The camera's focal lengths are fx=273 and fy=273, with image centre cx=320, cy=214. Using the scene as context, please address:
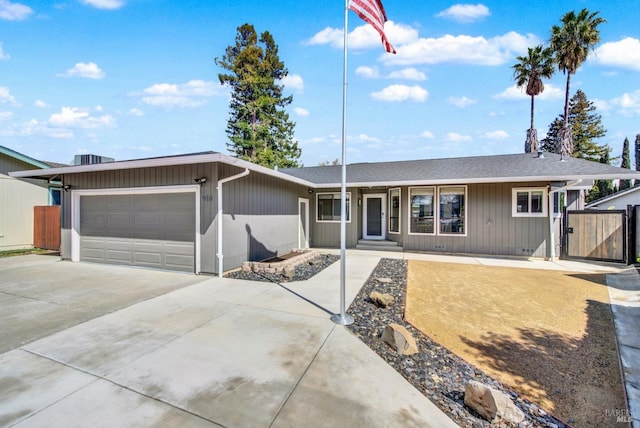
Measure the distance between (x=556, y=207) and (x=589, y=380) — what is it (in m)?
8.62

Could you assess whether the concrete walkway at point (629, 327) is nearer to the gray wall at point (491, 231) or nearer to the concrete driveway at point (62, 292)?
the gray wall at point (491, 231)

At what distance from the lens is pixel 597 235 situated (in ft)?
27.1

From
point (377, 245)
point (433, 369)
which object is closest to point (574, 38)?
point (377, 245)

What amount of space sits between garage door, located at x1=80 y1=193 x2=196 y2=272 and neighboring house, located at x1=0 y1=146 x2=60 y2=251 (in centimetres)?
467

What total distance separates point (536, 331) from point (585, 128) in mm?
32518

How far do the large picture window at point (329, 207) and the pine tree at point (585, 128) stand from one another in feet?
86.5

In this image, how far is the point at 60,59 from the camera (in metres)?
8.98

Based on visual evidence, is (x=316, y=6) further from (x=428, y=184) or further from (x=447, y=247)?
(x=447, y=247)

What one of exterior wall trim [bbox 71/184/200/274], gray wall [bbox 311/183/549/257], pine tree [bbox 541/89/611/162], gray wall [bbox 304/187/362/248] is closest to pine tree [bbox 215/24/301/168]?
gray wall [bbox 304/187/362/248]

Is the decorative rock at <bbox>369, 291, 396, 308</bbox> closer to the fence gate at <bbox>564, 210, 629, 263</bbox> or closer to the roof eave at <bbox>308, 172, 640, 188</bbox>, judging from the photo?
the roof eave at <bbox>308, 172, 640, 188</bbox>

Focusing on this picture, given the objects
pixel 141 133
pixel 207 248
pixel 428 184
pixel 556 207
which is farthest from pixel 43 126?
pixel 556 207

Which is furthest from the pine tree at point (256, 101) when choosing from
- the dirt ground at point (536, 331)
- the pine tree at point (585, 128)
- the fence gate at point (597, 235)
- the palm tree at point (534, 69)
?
the pine tree at point (585, 128)

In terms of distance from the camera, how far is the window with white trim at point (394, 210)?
1059cm

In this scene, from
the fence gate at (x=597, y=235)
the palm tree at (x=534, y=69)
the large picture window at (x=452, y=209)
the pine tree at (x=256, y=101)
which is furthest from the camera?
the pine tree at (x=256, y=101)
